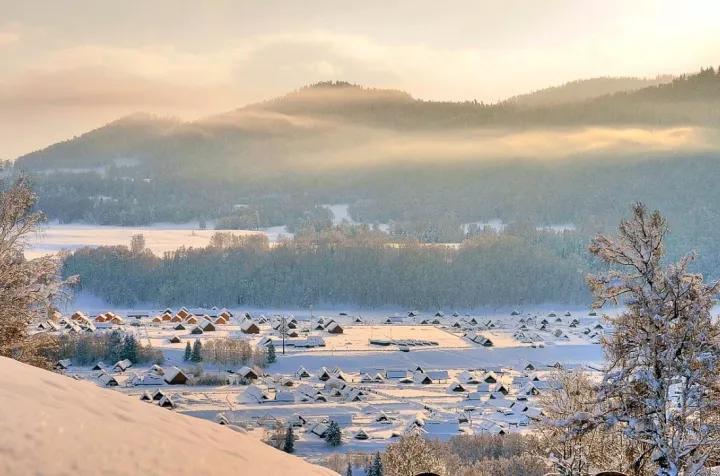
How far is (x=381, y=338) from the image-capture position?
230ft

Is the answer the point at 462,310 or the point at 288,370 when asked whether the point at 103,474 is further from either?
the point at 462,310

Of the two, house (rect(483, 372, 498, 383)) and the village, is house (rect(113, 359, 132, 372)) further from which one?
house (rect(483, 372, 498, 383))

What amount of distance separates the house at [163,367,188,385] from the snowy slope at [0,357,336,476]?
4310cm

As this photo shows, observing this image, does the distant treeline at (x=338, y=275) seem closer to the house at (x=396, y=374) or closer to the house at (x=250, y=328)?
the house at (x=250, y=328)

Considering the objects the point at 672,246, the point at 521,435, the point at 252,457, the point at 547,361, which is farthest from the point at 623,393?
the point at 672,246

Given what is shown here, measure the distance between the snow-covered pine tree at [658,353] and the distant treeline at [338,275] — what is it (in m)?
102

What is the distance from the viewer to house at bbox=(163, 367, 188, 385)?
44781 millimetres

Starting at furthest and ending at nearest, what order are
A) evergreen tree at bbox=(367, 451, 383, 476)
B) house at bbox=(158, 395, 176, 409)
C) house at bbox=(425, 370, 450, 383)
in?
house at bbox=(425, 370, 450, 383) < house at bbox=(158, 395, 176, 409) < evergreen tree at bbox=(367, 451, 383, 476)

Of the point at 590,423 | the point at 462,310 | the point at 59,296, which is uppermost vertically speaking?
the point at 59,296

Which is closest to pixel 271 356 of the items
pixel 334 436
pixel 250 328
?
pixel 250 328

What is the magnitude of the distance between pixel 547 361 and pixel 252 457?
192 feet

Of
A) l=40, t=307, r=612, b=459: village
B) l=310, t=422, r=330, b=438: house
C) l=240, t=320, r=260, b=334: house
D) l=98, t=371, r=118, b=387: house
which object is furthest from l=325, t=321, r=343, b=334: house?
l=310, t=422, r=330, b=438: house

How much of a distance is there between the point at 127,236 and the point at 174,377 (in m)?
128

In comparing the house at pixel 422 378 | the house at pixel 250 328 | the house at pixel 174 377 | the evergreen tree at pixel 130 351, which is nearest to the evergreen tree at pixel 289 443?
the house at pixel 174 377
